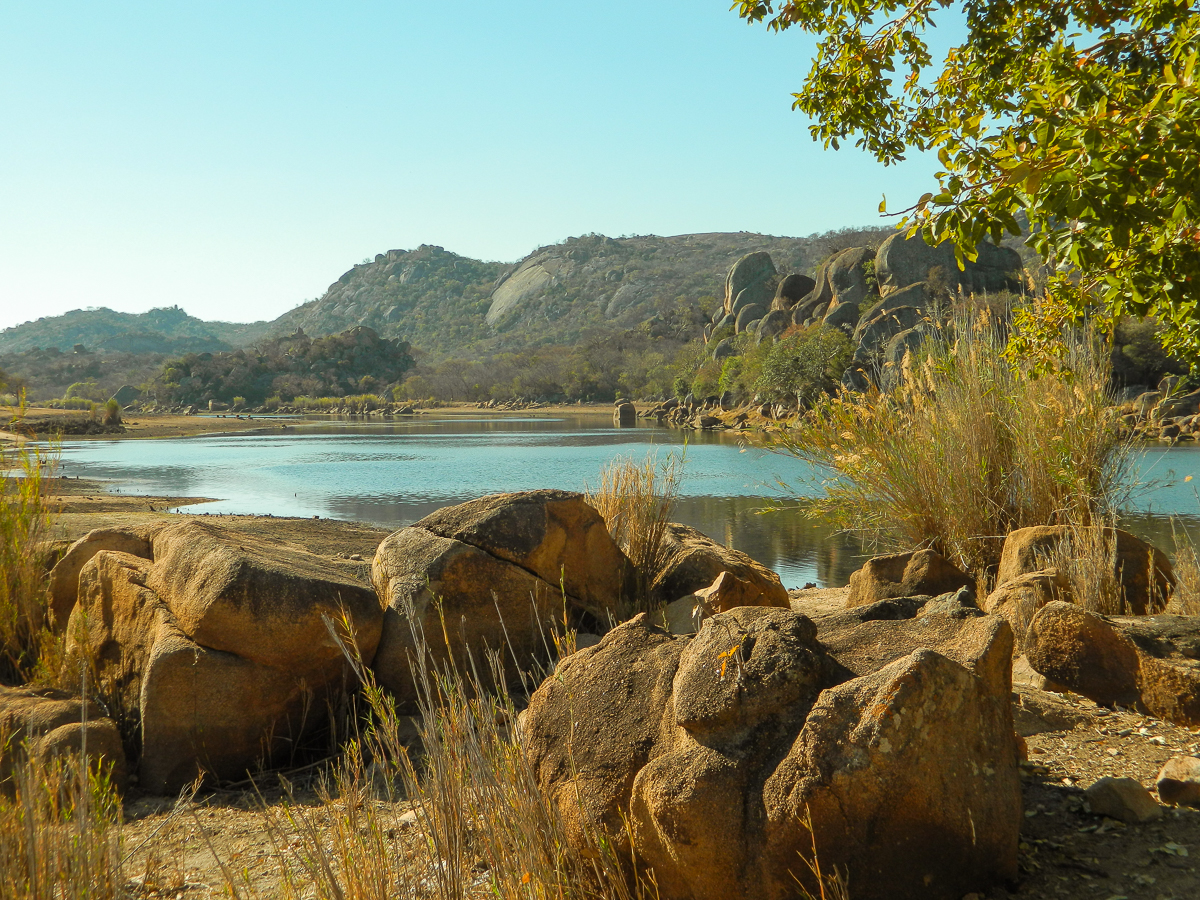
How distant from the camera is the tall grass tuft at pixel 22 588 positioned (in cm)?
527

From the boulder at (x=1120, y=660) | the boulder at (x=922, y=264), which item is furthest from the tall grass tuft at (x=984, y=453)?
the boulder at (x=922, y=264)

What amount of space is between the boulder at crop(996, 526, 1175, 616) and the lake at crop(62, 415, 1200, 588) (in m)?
1.10

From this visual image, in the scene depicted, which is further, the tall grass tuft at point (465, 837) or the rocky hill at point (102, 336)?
the rocky hill at point (102, 336)

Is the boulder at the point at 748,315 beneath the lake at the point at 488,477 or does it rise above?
above

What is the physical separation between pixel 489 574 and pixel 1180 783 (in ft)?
11.0

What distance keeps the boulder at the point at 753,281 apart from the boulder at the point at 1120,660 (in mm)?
56403

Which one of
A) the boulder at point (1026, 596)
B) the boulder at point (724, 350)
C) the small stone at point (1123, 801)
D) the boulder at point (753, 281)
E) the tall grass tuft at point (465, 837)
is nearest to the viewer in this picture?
the tall grass tuft at point (465, 837)

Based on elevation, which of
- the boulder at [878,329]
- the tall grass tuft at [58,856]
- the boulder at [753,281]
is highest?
the boulder at [753,281]

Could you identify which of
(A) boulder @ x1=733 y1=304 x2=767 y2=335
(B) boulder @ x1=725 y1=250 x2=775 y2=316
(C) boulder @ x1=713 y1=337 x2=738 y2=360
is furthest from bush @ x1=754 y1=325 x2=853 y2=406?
(B) boulder @ x1=725 y1=250 x2=775 y2=316

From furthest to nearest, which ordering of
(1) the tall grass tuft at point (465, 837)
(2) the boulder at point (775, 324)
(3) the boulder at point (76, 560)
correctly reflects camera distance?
(2) the boulder at point (775, 324), (3) the boulder at point (76, 560), (1) the tall grass tuft at point (465, 837)

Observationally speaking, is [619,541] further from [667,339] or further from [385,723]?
[667,339]

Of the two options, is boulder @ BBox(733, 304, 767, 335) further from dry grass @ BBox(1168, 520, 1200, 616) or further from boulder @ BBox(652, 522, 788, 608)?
dry grass @ BBox(1168, 520, 1200, 616)

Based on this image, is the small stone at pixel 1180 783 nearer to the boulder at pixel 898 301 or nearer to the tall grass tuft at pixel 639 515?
the tall grass tuft at pixel 639 515

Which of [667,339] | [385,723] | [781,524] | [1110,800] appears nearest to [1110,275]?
[1110,800]
